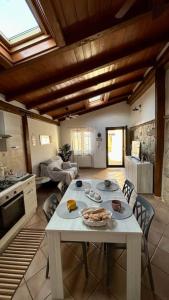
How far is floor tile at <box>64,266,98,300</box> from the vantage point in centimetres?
152

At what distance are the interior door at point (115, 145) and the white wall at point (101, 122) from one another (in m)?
0.24

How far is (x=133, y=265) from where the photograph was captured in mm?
1325

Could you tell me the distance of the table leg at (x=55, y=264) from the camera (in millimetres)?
1389

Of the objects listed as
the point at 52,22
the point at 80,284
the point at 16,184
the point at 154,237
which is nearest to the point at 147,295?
the point at 80,284

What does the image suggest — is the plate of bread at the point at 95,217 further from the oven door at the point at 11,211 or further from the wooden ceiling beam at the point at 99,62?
the wooden ceiling beam at the point at 99,62

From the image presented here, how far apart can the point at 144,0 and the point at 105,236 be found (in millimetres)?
2637

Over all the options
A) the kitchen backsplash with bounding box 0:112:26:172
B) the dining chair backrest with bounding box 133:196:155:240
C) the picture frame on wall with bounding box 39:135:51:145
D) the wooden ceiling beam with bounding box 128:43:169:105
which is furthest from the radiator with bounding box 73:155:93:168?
the dining chair backrest with bounding box 133:196:155:240

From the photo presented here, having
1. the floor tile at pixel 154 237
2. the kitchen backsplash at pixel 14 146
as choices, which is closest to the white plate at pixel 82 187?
the floor tile at pixel 154 237

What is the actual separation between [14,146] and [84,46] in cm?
243

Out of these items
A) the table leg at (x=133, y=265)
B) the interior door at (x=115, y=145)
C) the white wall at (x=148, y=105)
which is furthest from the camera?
the interior door at (x=115, y=145)

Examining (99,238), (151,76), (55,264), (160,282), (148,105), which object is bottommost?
(160,282)

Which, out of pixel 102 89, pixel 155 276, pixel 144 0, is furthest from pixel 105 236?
pixel 102 89

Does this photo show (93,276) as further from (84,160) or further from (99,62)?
(84,160)

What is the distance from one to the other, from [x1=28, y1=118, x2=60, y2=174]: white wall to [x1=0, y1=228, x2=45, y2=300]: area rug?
2421 mm
